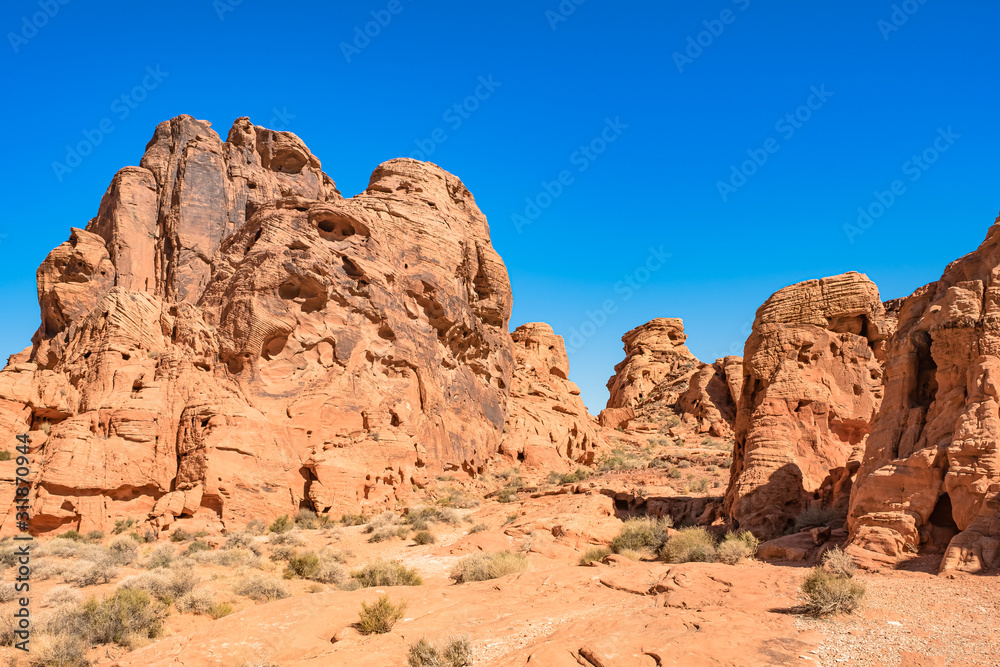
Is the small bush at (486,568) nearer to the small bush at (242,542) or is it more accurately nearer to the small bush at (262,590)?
the small bush at (262,590)

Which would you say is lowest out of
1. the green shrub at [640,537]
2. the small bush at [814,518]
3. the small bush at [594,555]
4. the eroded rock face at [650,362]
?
the small bush at [594,555]

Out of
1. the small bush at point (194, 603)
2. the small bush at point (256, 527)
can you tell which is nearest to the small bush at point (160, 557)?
the small bush at point (256, 527)

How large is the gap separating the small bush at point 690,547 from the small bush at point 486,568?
Result: 3081 mm

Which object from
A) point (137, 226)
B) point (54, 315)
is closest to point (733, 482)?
point (54, 315)

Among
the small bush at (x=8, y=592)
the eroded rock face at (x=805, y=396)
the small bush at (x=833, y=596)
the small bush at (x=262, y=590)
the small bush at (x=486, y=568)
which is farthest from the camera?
the eroded rock face at (x=805, y=396)

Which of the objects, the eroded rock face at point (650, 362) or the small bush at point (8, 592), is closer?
the small bush at point (8, 592)

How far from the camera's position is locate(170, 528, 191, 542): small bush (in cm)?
1720

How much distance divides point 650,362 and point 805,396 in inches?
1331

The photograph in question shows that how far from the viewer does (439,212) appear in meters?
29.4

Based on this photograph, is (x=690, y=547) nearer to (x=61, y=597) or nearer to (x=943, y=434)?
(x=943, y=434)

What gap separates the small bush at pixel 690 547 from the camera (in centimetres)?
1302

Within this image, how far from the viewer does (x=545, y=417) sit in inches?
1272

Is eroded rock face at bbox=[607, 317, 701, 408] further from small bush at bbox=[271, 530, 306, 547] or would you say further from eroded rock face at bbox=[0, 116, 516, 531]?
small bush at bbox=[271, 530, 306, 547]

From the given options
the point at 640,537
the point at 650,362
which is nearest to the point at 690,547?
the point at 640,537
